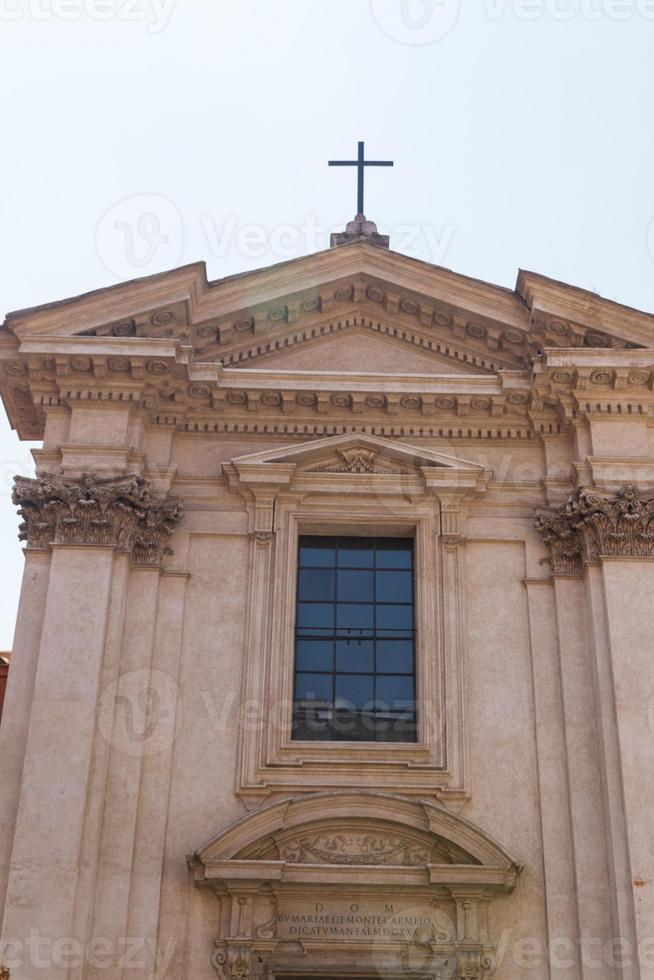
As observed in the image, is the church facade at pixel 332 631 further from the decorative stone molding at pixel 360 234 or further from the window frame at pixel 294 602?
the decorative stone molding at pixel 360 234

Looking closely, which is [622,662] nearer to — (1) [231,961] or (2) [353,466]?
(2) [353,466]

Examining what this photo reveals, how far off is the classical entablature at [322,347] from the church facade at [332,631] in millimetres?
40

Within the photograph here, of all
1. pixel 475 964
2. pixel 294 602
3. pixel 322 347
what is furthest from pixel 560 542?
pixel 475 964

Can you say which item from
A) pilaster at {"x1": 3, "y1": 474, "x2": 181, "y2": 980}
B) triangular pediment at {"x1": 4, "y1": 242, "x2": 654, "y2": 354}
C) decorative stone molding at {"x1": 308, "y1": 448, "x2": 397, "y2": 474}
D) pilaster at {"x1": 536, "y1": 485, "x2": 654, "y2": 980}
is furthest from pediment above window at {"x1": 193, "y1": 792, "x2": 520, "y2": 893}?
triangular pediment at {"x1": 4, "y1": 242, "x2": 654, "y2": 354}

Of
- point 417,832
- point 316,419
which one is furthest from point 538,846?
point 316,419

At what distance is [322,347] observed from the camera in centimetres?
1747

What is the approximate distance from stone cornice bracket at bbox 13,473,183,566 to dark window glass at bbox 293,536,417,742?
190 cm

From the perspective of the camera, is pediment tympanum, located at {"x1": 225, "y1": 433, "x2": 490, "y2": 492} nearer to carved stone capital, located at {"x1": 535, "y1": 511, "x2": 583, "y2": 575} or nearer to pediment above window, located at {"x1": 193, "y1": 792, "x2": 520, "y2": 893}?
carved stone capital, located at {"x1": 535, "y1": 511, "x2": 583, "y2": 575}

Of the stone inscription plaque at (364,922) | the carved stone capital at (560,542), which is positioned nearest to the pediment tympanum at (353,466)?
the carved stone capital at (560,542)

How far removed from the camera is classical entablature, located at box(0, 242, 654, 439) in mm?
16188

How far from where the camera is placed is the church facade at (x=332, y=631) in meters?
13.6

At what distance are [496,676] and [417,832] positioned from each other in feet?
6.82

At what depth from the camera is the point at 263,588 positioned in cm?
1552

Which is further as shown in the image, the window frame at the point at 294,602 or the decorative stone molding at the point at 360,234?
the decorative stone molding at the point at 360,234
